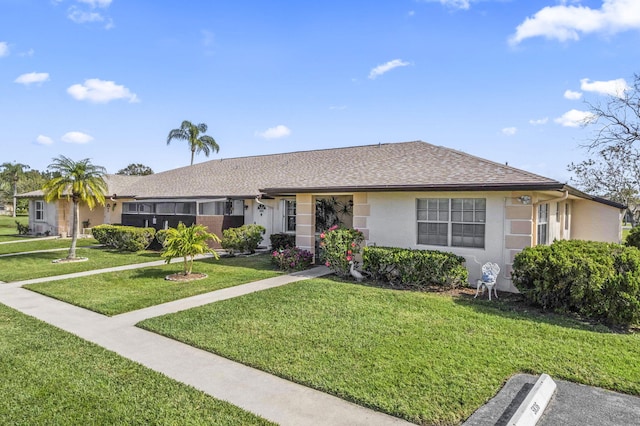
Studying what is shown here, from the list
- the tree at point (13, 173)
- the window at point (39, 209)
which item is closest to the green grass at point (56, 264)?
the window at point (39, 209)

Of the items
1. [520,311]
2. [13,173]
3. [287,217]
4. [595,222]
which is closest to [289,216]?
[287,217]

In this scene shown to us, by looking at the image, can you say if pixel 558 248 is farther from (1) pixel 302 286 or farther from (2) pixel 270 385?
(2) pixel 270 385

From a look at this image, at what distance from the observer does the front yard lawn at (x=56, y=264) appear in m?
12.2

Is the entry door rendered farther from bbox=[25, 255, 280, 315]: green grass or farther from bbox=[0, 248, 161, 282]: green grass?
bbox=[0, 248, 161, 282]: green grass

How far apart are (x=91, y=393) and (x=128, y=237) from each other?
1504 cm

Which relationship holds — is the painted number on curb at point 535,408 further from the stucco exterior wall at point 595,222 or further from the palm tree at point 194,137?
the palm tree at point 194,137

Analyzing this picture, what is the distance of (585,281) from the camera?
6.98 m

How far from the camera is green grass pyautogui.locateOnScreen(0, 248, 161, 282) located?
1226cm

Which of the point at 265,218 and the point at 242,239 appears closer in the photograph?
the point at 242,239

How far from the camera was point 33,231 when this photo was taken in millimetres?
27859

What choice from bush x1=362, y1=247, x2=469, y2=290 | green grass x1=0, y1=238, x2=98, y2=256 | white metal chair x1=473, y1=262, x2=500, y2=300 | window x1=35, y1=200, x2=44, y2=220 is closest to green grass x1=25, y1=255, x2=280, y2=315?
bush x1=362, y1=247, x2=469, y2=290

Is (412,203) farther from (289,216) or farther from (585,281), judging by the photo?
(289,216)

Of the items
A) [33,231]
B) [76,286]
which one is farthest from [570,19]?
[33,231]

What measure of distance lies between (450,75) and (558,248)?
8.84 m
